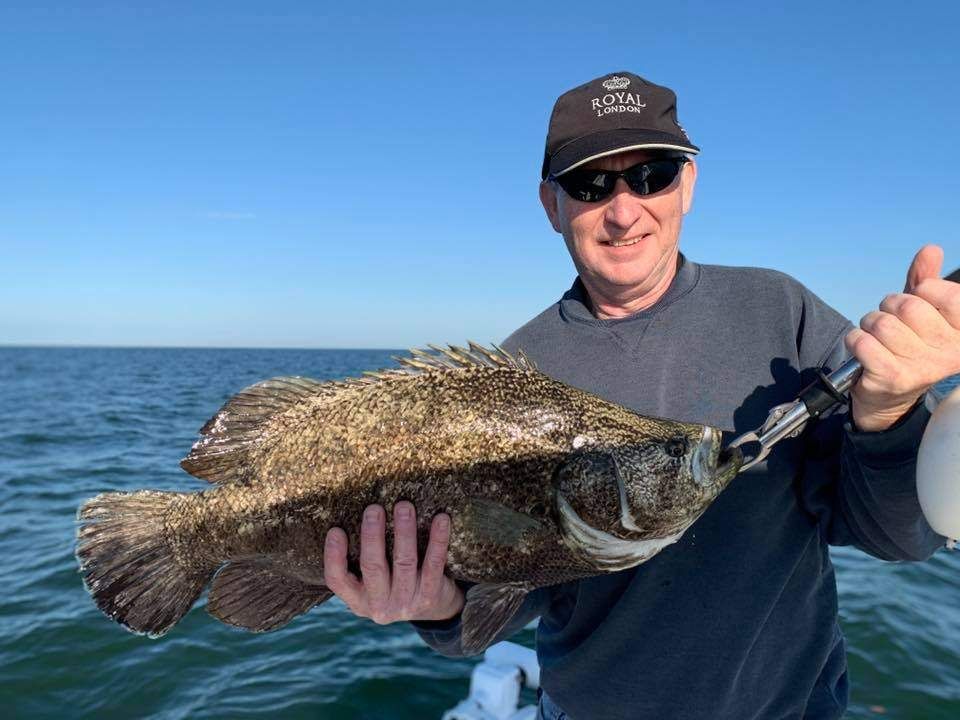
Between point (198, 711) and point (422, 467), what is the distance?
6.54 meters

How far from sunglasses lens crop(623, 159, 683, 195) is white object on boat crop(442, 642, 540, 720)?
4.67 metres

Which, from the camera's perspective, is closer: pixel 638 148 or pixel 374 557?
pixel 374 557

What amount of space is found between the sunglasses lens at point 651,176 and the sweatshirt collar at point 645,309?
0.47 meters

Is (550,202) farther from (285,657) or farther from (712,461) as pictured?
(285,657)

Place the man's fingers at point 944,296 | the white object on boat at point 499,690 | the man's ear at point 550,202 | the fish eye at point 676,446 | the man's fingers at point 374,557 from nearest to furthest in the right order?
1. the man's fingers at point 944,296
2. the fish eye at point 676,446
3. the man's fingers at point 374,557
4. the man's ear at point 550,202
5. the white object on boat at point 499,690

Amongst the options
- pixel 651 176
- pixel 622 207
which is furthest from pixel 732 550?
pixel 651 176

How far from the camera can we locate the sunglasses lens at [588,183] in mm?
3201

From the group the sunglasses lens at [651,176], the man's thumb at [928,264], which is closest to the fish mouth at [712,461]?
the man's thumb at [928,264]

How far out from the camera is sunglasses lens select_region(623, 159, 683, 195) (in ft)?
10.4

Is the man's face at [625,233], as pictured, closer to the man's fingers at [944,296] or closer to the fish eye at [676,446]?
the fish eye at [676,446]

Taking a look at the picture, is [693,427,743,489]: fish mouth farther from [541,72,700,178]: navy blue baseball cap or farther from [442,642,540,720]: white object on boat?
[442,642,540,720]: white object on boat

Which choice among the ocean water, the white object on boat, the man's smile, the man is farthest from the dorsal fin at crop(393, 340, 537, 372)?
the ocean water

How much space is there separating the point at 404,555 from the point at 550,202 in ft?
7.16

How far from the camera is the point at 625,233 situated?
319cm
